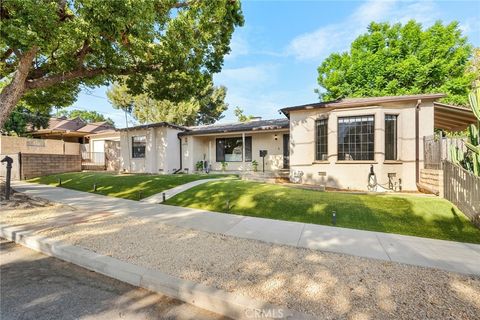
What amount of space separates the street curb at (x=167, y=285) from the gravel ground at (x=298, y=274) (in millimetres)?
164

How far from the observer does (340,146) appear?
37.2 feet

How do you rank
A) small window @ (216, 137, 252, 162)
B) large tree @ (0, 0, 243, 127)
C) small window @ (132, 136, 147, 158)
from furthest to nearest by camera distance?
small window @ (132, 136, 147, 158) → small window @ (216, 137, 252, 162) → large tree @ (0, 0, 243, 127)

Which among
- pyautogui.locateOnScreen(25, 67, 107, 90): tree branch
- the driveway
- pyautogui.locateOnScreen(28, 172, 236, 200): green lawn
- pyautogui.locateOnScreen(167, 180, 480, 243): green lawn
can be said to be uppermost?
pyautogui.locateOnScreen(25, 67, 107, 90): tree branch

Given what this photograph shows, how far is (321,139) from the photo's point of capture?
11.9m

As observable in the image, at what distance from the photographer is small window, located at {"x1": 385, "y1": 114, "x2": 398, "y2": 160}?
10758 millimetres

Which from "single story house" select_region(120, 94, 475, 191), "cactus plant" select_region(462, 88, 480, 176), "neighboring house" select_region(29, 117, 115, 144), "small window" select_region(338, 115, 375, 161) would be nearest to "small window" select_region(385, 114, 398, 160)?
"single story house" select_region(120, 94, 475, 191)

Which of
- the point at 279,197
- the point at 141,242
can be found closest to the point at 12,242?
the point at 141,242

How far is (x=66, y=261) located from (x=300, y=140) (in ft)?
35.2

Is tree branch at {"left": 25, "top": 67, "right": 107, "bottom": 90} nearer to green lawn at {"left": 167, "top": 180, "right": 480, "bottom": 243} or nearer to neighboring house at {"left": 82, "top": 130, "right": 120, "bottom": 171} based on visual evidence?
green lawn at {"left": 167, "top": 180, "right": 480, "bottom": 243}

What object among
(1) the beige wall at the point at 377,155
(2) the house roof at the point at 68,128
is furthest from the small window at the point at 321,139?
(2) the house roof at the point at 68,128

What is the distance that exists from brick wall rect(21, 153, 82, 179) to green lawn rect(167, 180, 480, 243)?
1315 cm

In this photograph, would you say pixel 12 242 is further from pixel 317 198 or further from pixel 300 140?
pixel 300 140

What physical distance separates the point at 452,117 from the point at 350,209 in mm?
9504
